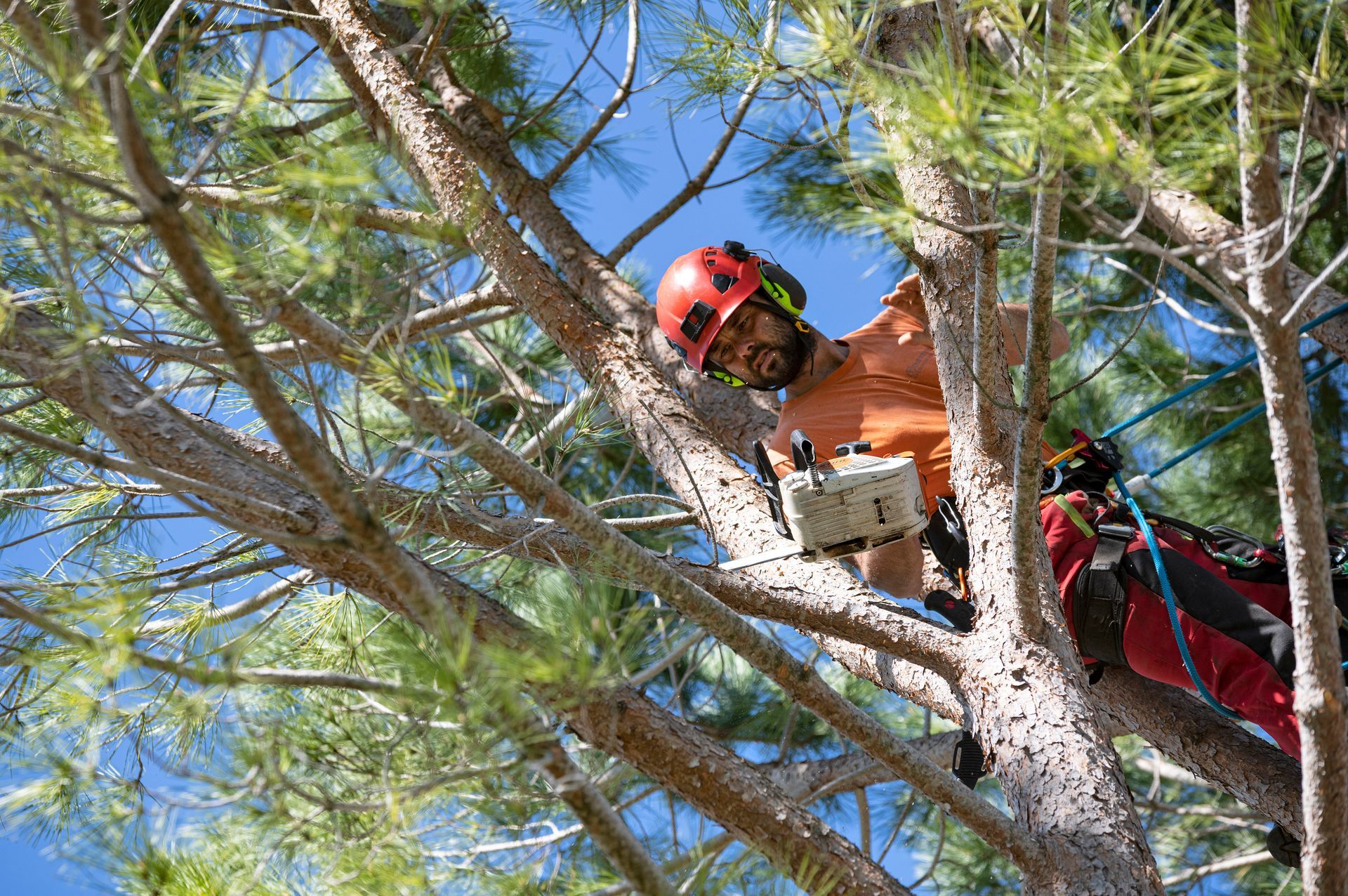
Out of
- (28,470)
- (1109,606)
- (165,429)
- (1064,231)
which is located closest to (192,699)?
(165,429)

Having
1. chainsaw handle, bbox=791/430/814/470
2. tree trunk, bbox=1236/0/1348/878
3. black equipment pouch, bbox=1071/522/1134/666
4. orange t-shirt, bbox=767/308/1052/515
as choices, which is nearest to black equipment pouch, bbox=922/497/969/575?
orange t-shirt, bbox=767/308/1052/515

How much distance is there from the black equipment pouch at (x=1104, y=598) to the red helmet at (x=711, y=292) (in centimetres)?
68

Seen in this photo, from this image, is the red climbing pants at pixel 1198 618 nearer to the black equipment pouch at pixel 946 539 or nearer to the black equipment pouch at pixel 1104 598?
the black equipment pouch at pixel 1104 598

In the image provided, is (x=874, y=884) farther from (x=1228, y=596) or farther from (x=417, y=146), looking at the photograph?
(x=417, y=146)

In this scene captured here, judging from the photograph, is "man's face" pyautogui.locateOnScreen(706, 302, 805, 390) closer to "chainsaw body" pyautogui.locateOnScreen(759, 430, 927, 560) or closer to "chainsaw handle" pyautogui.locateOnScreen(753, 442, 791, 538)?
"chainsaw handle" pyautogui.locateOnScreen(753, 442, 791, 538)

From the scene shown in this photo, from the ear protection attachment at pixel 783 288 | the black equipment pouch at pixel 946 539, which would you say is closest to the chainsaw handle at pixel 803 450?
the black equipment pouch at pixel 946 539

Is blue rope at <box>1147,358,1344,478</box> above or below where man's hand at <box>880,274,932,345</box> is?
below

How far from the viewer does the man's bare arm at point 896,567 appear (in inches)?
77.3

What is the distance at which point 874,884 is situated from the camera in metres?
1.29

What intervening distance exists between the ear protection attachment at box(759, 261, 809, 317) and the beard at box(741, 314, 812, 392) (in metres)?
0.03

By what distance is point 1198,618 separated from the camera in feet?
5.03

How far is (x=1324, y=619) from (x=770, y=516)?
3.33 feet

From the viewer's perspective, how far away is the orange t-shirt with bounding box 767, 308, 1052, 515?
1937 mm

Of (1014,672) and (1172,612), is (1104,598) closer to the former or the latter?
(1172,612)
